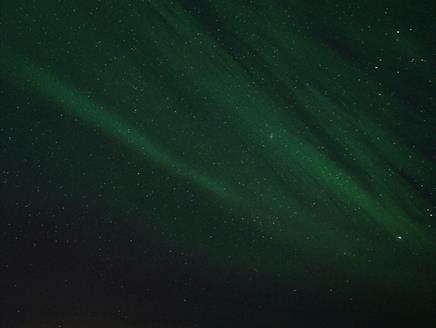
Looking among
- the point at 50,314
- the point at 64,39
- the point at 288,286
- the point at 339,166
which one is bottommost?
the point at 50,314

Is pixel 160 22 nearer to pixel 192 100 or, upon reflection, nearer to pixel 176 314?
pixel 192 100

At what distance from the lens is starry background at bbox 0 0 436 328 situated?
1039mm

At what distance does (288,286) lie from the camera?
1135mm

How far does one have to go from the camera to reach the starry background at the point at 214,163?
3.41 ft

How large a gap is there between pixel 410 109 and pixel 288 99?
0.21 m

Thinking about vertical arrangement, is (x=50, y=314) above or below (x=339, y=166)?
below

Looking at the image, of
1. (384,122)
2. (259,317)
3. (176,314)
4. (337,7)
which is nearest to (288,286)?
(259,317)

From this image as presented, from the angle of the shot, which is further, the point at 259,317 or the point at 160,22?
the point at 259,317

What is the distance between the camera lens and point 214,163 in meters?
1.09

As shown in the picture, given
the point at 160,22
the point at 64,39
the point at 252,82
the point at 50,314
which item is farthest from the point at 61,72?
the point at 50,314

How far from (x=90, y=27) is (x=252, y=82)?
292 millimetres

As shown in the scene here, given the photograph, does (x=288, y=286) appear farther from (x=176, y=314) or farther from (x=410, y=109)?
(x=410, y=109)

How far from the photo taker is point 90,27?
1.05 meters

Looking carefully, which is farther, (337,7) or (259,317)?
(259,317)
